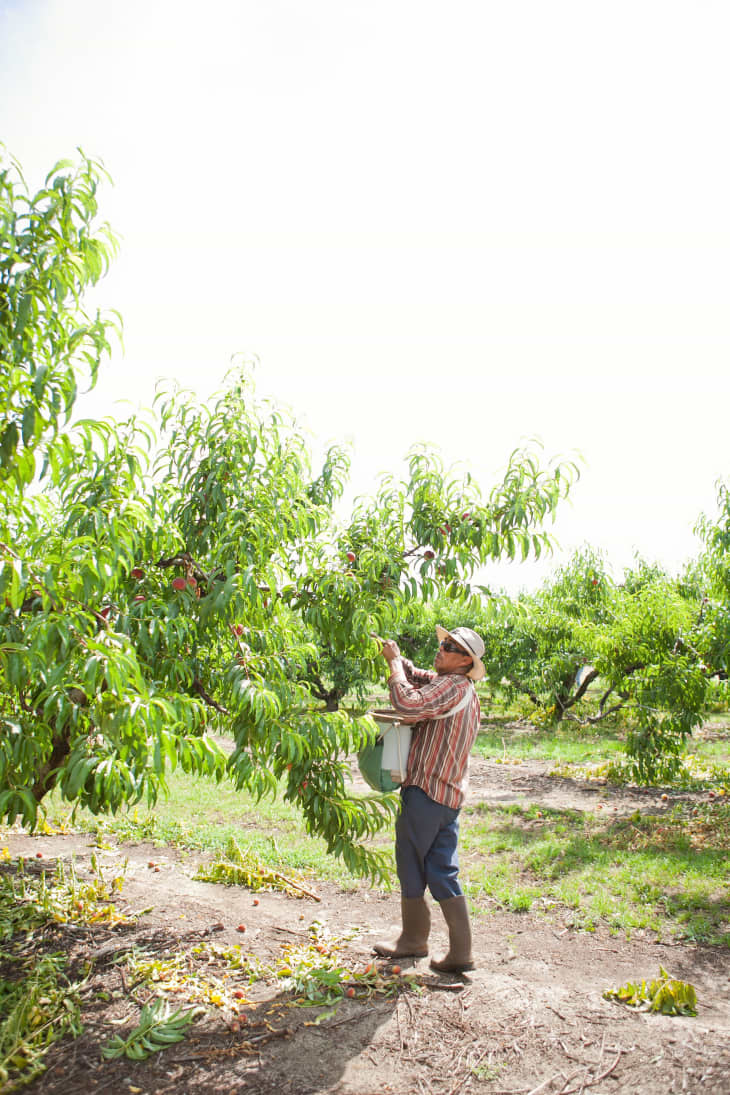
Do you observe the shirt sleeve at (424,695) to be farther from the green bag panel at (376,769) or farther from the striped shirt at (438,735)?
the green bag panel at (376,769)

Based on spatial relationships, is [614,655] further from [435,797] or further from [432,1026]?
[432,1026]

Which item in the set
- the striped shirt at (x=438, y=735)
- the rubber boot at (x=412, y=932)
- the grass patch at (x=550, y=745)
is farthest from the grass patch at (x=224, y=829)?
the grass patch at (x=550, y=745)

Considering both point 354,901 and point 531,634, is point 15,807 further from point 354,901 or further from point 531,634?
point 531,634

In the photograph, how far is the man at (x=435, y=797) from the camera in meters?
3.91

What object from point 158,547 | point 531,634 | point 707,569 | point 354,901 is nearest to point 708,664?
point 707,569

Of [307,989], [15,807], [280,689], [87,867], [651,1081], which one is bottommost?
[87,867]

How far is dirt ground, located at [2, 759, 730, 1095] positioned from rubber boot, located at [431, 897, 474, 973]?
7 cm

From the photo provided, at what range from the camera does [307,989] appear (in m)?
3.76

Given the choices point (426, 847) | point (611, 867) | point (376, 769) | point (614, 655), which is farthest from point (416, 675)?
point (614, 655)

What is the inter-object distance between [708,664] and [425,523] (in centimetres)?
570

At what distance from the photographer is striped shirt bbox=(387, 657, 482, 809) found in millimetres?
3884

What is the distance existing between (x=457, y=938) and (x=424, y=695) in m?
1.28

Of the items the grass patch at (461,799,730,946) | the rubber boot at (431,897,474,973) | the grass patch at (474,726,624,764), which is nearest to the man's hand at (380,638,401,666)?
the rubber boot at (431,897,474,973)

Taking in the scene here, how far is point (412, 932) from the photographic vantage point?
13.5 feet
